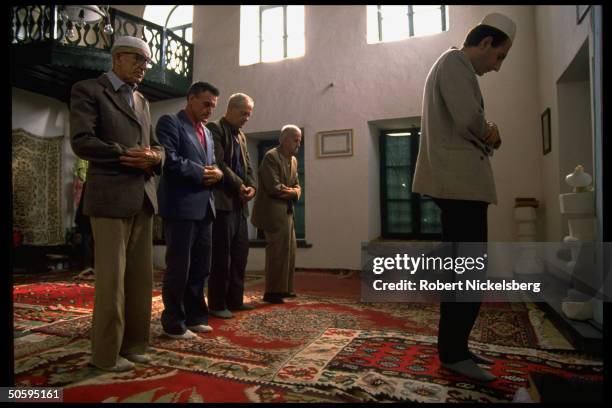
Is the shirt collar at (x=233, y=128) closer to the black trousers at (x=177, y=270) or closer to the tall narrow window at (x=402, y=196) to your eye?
the black trousers at (x=177, y=270)

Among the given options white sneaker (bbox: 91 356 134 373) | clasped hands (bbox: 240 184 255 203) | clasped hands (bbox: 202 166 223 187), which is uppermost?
clasped hands (bbox: 202 166 223 187)

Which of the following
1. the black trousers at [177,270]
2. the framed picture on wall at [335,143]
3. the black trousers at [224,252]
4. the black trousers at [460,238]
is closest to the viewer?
the black trousers at [460,238]

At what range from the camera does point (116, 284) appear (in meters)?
1.88

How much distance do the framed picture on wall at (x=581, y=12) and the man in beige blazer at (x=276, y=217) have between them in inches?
88.3

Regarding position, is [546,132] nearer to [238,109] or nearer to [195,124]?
[238,109]

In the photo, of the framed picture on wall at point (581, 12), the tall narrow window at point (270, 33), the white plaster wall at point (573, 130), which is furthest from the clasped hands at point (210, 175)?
the tall narrow window at point (270, 33)

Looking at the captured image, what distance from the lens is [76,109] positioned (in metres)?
1.88

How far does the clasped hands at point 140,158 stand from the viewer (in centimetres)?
192

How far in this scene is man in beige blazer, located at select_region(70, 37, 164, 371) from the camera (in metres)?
1.87

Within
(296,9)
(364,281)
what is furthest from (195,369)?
Answer: (296,9)

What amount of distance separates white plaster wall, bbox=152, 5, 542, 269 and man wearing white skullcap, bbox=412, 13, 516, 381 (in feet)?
11.8

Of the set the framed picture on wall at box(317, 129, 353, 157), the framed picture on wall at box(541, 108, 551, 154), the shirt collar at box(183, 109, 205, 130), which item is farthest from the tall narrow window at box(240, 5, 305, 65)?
the shirt collar at box(183, 109, 205, 130)

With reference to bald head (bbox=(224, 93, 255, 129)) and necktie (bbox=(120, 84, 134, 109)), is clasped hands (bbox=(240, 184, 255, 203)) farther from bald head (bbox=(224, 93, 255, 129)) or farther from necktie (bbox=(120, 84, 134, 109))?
necktie (bbox=(120, 84, 134, 109))

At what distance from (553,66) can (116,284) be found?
4244 millimetres
